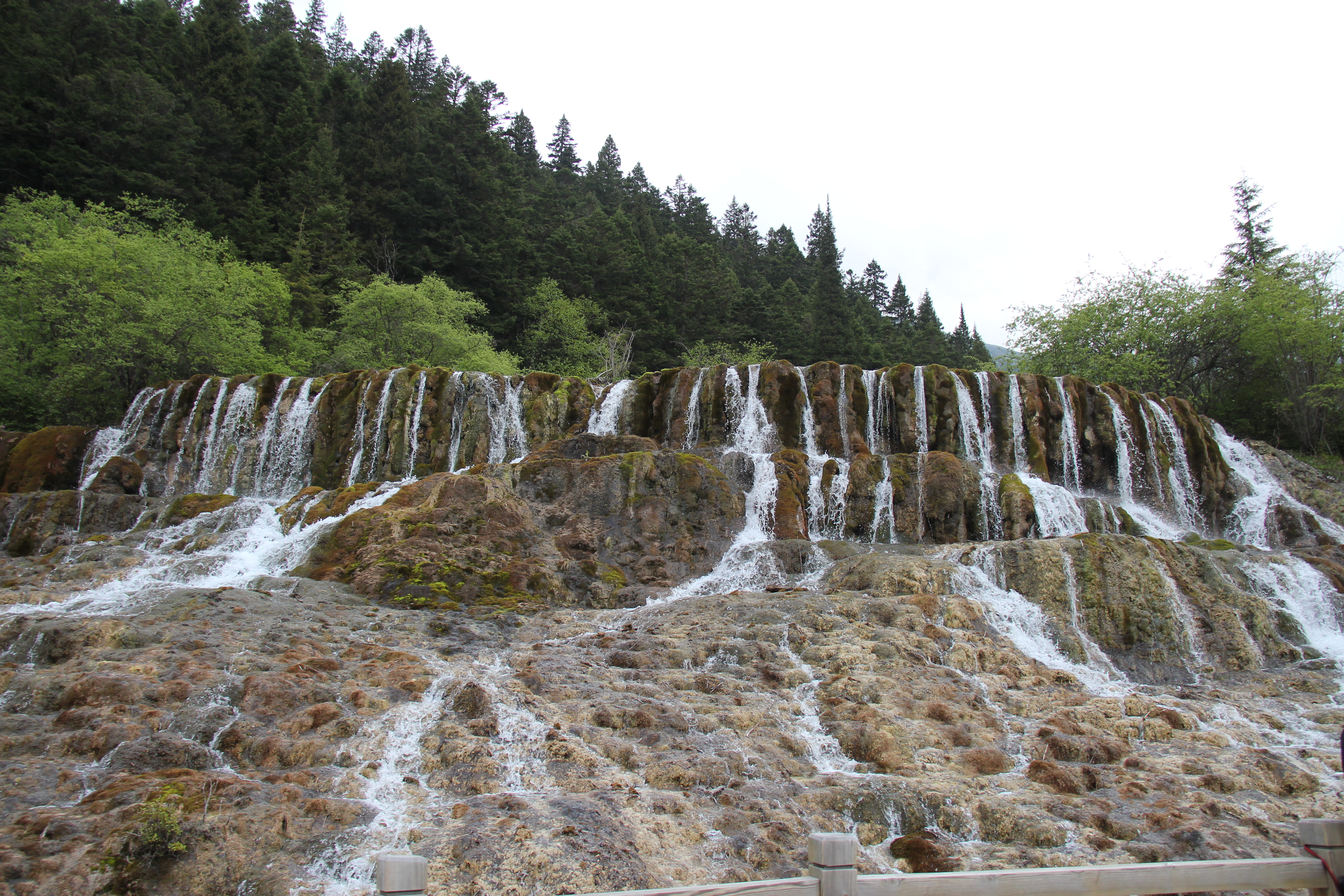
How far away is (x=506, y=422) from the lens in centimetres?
2358

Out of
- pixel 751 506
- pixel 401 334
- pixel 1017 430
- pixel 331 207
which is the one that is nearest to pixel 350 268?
pixel 331 207

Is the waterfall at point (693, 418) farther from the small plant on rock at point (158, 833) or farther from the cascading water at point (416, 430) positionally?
the small plant on rock at point (158, 833)

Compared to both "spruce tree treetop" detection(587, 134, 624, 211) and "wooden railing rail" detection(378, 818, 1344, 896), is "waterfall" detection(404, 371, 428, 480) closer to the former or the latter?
"wooden railing rail" detection(378, 818, 1344, 896)

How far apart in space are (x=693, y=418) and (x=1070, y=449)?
486 inches

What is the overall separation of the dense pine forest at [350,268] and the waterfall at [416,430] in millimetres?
8799

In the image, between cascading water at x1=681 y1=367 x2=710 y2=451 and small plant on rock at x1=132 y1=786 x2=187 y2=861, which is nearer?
small plant on rock at x1=132 y1=786 x2=187 y2=861

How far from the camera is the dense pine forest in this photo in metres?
25.2

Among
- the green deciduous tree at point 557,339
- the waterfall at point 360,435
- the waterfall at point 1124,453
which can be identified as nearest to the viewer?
the waterfall at point 360,435

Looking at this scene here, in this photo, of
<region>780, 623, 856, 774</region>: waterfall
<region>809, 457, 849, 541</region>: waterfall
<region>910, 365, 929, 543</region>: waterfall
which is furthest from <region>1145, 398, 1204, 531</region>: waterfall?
<region>780, 623, 856, 774</region>: waterfall

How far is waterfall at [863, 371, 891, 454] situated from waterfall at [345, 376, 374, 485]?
1645cm

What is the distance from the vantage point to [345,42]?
74.2m

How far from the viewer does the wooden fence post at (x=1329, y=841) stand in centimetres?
323

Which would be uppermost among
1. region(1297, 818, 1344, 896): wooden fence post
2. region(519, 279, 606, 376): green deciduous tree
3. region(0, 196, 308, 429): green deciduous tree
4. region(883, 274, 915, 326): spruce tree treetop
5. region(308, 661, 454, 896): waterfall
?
region(883, 274, 915, 326): spruce tree treetop

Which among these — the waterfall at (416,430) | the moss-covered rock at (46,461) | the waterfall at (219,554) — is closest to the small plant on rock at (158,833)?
the waterfall at (219,554)
